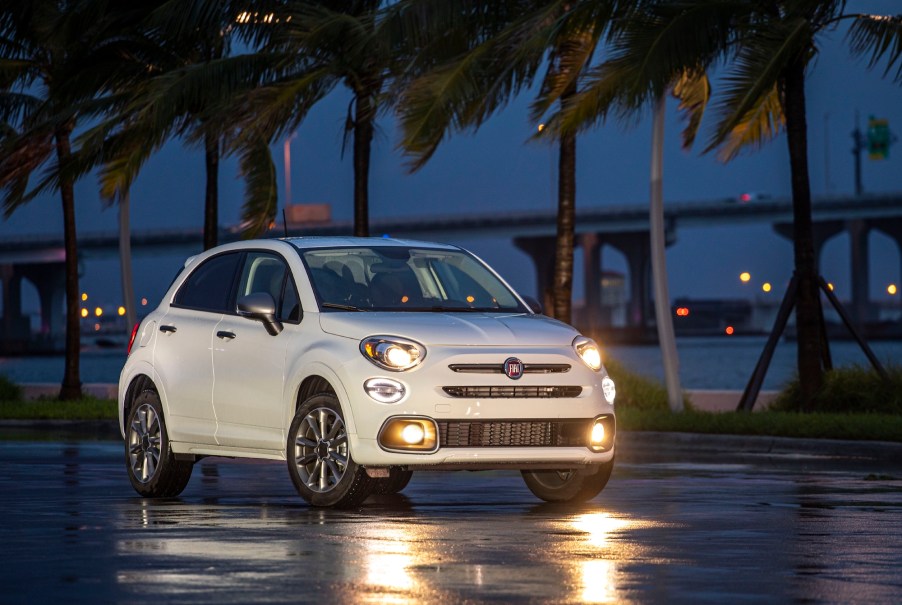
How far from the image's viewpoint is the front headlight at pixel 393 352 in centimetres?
1147

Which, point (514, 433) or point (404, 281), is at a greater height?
point (404, 281)

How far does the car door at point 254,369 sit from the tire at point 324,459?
0.25 meters

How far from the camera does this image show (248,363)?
41.0 ft

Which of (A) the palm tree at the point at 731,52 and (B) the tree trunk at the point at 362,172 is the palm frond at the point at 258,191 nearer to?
(B) the tree trunk at the point at 362,172

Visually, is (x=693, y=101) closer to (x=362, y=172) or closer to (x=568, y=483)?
(x=362, y=172)

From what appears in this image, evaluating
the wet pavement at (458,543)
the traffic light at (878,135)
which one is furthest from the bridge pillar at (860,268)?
the wet pavement at (458,543)

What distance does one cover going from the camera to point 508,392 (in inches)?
457

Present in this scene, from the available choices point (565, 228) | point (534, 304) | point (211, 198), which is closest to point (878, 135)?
point (211, 198)

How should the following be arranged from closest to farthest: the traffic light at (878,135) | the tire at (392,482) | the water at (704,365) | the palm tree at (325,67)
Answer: the tire at (392,482)
the palm tree at (325,67)
the water at (704,365)
the traffic light at (878,135)

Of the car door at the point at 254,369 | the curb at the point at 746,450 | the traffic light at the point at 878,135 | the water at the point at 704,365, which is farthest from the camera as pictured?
the traffic light at the point at 878,135

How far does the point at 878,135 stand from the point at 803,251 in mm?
127950

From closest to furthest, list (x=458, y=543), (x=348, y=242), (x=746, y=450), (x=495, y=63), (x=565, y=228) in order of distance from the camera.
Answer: (x=458, y=543) → (x=348, y=242) → (x=746, y=450) → (x=495, y=63) → (x=565, y=228)

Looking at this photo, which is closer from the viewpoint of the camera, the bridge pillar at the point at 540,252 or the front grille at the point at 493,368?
the front grille at the point at 493,368

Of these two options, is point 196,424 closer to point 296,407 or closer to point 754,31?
point 296,407
